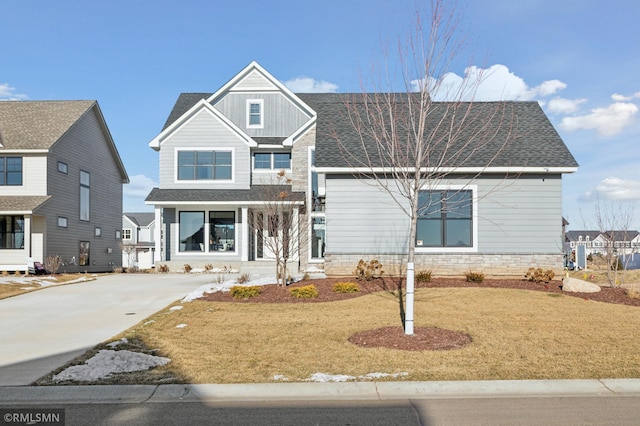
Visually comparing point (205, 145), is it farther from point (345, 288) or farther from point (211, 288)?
point (345, 288)

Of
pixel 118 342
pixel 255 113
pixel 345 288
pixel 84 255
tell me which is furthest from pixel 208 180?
pixel 118 342

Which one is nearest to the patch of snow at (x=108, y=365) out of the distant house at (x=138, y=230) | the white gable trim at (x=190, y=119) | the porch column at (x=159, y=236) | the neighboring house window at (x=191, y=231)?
the neighboring house window at (x=191, y=231)

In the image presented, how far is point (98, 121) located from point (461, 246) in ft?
82.1

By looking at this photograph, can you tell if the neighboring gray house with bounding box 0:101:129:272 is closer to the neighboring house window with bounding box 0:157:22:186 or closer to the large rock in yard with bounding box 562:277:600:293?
the neighboring house window with bounding box 0:157:22:186

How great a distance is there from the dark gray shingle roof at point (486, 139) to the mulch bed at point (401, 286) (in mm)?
3986

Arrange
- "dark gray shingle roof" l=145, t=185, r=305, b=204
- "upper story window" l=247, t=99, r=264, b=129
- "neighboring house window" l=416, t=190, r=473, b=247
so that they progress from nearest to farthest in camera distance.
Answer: "neighboring house window" l=416, t=190, r=473, b=247 < "dark gray shingle roof" l=145, t=185, r=305, b=204 < "upper story window" l=247, t=99, r=264, b=129

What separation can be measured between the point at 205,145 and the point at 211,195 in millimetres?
2771

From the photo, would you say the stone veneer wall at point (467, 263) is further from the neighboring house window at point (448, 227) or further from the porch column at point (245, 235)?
the porch column at point (245, 235)

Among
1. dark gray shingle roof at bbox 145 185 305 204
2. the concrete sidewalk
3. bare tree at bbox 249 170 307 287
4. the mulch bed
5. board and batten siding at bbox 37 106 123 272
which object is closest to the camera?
the concrete sidewalk

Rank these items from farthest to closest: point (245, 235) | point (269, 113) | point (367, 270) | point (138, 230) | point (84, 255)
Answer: point (138, 230) → point (84, 255) → point (269, 113) → point (245, 235) → point (367, 270)

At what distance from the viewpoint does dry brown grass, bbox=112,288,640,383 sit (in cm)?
734

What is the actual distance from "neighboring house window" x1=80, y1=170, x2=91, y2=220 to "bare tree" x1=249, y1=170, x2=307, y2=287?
461 inches

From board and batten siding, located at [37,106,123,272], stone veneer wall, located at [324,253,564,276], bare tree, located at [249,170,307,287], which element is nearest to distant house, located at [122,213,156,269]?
board and batten siding, located at [37,106,123,272]

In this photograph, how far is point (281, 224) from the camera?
16125mm
